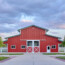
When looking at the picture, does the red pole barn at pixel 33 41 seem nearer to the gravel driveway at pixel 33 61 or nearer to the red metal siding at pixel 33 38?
the red metal siding at pixel 33 38

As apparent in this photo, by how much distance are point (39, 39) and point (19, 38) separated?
5.15 m

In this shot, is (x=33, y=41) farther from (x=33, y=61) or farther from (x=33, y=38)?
(x=33, y=61)

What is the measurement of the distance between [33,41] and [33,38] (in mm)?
777

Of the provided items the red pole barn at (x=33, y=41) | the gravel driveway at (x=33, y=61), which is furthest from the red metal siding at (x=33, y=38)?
the gravel driveway at (x=33, y=61)

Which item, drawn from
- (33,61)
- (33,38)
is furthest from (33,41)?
(33,61)

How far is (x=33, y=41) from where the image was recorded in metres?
44.3

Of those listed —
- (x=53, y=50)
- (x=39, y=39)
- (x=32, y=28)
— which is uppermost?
(x=32, y=28)

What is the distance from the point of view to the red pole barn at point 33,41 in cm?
4422

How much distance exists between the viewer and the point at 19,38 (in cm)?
4472

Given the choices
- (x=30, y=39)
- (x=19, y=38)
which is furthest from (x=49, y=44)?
(x=19, y=38)

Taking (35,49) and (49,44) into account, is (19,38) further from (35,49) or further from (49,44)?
(49,44)

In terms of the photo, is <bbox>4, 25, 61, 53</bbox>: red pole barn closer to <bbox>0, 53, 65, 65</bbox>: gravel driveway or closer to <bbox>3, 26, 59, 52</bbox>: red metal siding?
<bbox>3, 26, 59, 52</bbox>: red metal siding

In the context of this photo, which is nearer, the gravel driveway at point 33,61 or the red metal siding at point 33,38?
the gravel driveway at point 33,61

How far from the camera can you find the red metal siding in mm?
44281
